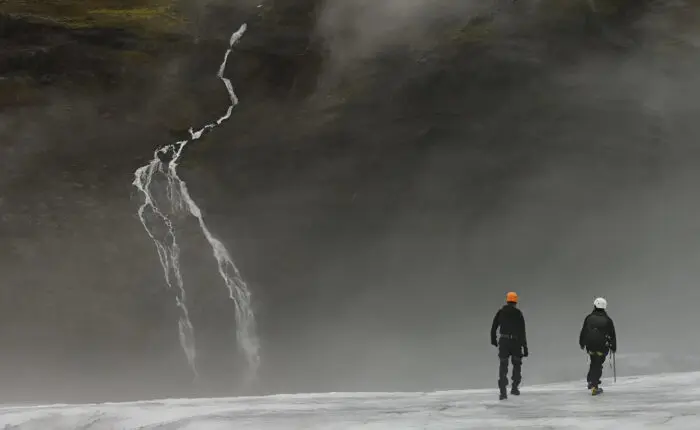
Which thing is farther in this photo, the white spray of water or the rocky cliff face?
the rocky cliff face

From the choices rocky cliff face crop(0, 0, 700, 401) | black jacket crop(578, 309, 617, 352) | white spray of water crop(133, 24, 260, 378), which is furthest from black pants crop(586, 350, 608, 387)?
white spray of water crop(133, 24, 260, 378)

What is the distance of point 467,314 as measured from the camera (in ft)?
86.3

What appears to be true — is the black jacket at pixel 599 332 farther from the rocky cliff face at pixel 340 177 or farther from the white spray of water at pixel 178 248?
the white spray of water at pixel 178 248

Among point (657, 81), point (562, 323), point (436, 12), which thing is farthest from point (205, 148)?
point (657, 81)

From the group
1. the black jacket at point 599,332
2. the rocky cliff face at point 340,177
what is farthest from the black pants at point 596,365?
the rocky cliff face at point 340,177

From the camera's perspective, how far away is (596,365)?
39.5ft

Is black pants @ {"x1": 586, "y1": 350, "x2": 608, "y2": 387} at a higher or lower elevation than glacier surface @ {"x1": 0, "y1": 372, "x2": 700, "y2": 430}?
higher

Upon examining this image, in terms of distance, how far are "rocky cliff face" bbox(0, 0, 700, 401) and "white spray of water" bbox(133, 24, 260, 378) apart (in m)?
0.34

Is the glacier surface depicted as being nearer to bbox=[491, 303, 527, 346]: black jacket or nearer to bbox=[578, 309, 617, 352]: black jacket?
bbox=[578, 309, 617, 352]: black jacket

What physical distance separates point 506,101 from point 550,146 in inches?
94.1

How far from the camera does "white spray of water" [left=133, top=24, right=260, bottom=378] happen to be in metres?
24.7

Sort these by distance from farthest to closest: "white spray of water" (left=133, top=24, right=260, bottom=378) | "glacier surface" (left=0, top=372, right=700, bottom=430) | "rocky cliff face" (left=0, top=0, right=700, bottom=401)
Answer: "rocky cliff face" (left=0, top=0, right=700, bottom=401) → "white spray of water" (left=133, top=24, right=260, bottom=378) → "glacier surface" (left=0, top=372, right=700, bottom=430)

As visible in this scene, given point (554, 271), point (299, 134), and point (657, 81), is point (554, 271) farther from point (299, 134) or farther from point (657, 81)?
point (299, 134)

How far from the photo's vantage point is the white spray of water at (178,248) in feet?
81.1
